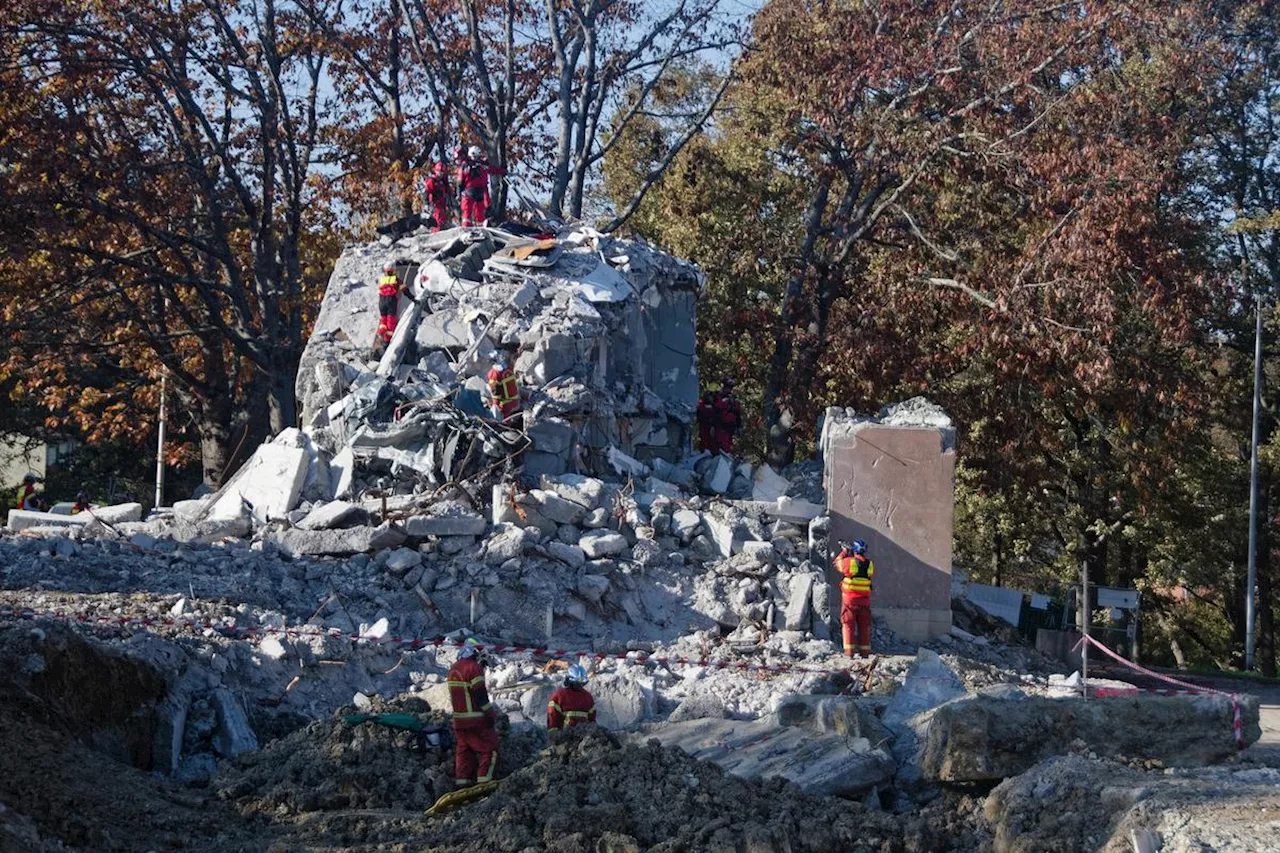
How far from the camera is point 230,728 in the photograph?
11.4 metres

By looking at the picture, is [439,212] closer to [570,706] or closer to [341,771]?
[570,706]

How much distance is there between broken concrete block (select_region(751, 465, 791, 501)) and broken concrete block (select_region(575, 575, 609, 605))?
3.90 metres

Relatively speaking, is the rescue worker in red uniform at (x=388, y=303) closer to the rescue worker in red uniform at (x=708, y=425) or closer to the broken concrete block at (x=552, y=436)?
the broken concrete block at (x=552, y=436)

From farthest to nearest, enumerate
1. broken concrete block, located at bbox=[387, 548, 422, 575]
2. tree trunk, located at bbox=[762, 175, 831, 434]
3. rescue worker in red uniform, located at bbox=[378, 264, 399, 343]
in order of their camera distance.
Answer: tree trunk, located at bbox=[762, 175, 831, 434] < rescue worker in red uniform, located at bbox=[378, 264, 399, 343] < broken concrete block, located at bbox=[387, 548, 422, 575]

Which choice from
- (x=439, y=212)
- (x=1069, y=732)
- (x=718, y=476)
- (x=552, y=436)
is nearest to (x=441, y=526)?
(x=552, y=436)

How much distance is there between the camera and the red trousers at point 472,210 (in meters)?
19.9

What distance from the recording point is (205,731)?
447 inches

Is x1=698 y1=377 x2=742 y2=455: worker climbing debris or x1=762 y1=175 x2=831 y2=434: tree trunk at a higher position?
x1=762 y1=175 x2=831 y2=434: tree trunk

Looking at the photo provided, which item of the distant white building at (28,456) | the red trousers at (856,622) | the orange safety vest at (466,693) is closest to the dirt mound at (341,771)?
the orange safety vest at (466,693)

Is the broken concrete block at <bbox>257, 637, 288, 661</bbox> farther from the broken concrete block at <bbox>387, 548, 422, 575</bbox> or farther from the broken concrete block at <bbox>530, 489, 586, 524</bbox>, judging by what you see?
the broken concrete block at <bbox>530, 489, 586, 524</bbox>

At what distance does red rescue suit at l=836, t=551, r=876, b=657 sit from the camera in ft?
48.2

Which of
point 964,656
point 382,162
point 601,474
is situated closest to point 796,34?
point 382,162

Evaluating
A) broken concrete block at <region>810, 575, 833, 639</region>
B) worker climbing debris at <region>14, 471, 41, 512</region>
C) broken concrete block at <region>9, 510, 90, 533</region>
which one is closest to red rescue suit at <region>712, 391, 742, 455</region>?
broken concrete block at <region>810, 575, 833, 639</region>

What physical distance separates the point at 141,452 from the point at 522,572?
60.6 ft
